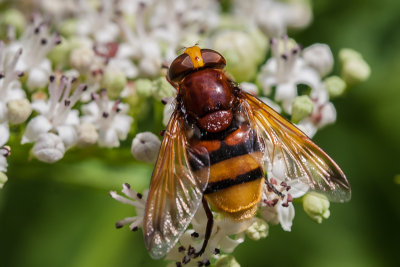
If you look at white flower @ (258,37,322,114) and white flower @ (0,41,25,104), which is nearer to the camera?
white flower @ (0,41,25,104)

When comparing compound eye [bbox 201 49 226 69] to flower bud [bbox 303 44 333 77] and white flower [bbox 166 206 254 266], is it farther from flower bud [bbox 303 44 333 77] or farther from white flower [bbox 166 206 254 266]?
flower bud [bbox 303 44 333 77]

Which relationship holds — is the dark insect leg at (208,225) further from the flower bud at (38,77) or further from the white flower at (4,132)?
the flower bud at (38,77)

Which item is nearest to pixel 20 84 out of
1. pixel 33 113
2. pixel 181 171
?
pixel 33 113

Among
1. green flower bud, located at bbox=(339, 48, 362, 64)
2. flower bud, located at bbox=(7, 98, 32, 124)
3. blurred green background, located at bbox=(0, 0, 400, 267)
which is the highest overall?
green flower bud, located at bbox=(339, 48, 362, 64)

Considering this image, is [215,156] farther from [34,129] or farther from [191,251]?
[34,129]

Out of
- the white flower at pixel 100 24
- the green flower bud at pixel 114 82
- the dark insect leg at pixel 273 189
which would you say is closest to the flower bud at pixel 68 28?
the white flower at pixel 100 24

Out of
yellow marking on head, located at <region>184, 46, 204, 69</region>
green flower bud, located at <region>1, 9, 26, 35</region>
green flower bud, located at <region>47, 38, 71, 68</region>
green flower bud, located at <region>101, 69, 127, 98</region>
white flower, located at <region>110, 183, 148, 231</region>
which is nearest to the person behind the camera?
→ yellow marking on head, located at <region>184, 46, 204, 69</region>

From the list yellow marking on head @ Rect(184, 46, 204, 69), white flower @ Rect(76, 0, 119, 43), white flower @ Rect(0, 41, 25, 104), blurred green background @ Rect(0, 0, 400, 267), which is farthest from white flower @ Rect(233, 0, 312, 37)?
white flower @ Rect(0, 41, 25, 104)
